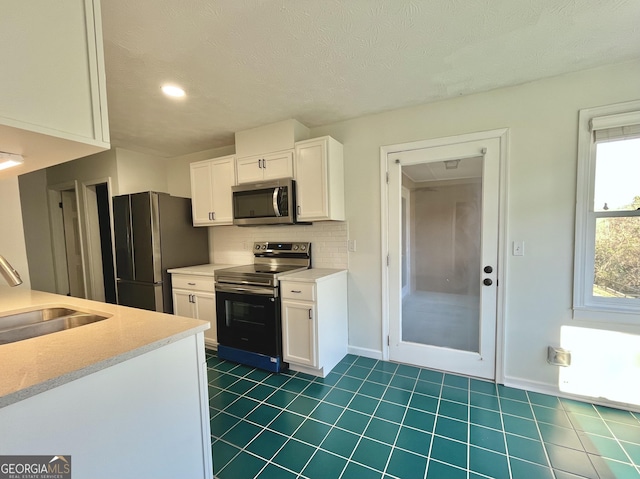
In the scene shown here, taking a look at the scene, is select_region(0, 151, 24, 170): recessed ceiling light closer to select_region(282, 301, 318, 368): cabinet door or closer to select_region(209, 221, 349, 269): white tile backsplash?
select_region(282, 301, 318, 368): cabinet door

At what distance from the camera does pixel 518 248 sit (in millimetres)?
2223

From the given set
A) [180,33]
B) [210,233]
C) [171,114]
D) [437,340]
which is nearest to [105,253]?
[210,233]

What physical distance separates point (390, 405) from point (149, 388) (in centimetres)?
169

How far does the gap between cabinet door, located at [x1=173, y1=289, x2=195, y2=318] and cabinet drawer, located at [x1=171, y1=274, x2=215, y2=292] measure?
0.22 feet

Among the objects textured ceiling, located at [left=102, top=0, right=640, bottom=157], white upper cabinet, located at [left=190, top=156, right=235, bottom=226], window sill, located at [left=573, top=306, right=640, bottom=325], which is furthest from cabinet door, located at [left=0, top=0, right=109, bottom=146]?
window sill, located at [left=573, top=306, right=640, bottom=325]

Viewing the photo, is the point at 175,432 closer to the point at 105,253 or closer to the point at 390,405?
the point at 390,405

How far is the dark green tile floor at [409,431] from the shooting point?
152 centimetres

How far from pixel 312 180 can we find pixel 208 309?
173cm

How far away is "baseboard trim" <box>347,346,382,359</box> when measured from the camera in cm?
281

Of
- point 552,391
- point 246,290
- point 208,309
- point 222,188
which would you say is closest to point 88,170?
point 222,188

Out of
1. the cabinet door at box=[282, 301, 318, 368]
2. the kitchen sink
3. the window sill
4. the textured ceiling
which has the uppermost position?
the textured ceiling

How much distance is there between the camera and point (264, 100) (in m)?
2.33

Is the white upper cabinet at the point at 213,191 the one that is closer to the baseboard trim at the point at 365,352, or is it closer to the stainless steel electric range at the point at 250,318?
the stainless steel electric range at the point at 250,318

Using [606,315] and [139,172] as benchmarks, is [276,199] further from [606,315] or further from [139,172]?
[606,315]
